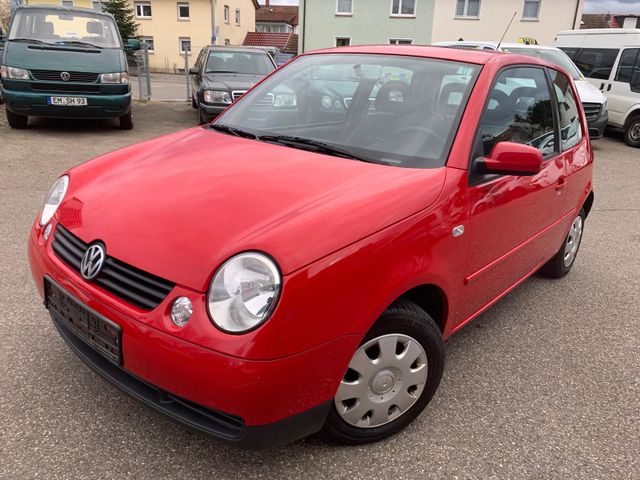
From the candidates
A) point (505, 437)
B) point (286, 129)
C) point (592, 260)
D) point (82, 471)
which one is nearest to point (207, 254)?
point (82, 471)

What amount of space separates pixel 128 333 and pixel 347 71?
6.53ft

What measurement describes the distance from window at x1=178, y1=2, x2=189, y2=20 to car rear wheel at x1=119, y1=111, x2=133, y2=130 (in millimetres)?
34674

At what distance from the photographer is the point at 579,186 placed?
370 centimetres

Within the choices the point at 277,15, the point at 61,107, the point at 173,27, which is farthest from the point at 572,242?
the point at 277,15

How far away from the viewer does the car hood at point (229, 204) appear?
5.72 feet

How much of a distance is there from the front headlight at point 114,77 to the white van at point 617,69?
10.4 m

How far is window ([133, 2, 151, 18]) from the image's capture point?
40.5 metres

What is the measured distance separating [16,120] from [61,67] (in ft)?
4.77

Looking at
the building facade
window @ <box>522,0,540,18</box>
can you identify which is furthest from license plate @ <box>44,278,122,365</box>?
window @ <box>522,0,540,18</box>

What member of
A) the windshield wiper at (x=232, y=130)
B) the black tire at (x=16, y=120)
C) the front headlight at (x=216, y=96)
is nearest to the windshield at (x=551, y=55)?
the front headlight at (x=216, y=96)

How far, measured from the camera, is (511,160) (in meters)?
2.32

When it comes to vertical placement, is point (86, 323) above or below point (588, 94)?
below

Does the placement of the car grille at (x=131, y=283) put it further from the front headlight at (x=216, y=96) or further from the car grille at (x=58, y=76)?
the front headlight at (x=216, y=96)

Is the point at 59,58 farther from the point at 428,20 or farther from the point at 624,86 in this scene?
the point at 428,20
